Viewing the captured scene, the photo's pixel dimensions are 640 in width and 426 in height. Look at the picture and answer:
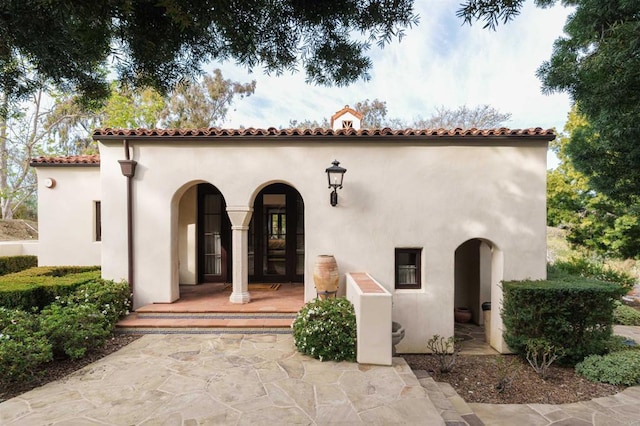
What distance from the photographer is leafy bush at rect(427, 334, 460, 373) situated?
17.0ft

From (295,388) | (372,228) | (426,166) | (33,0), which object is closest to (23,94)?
(33,0)

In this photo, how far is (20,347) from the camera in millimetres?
3652

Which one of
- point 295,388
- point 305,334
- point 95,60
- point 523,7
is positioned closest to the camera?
point 523,7

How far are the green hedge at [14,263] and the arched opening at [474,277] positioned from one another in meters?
14.8

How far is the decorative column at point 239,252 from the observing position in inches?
237

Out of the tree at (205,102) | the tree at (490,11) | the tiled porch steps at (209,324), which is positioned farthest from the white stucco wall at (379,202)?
the tree at (205,102)

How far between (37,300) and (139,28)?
6.27m

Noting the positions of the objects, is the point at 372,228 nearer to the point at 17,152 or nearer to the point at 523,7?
the point at 523,7

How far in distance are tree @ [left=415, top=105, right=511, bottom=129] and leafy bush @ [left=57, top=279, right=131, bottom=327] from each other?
2032cm

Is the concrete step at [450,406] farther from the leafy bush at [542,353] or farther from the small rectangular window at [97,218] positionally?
the small rectangular window at [97,218]

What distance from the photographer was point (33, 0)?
62.0 inches

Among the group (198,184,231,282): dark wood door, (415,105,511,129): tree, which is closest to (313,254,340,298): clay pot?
(198,184,231,282): dark wood door

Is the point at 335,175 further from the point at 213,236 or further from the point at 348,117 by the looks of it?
the point at 348,117


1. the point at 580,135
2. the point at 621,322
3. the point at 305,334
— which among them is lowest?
the point at 621,322
